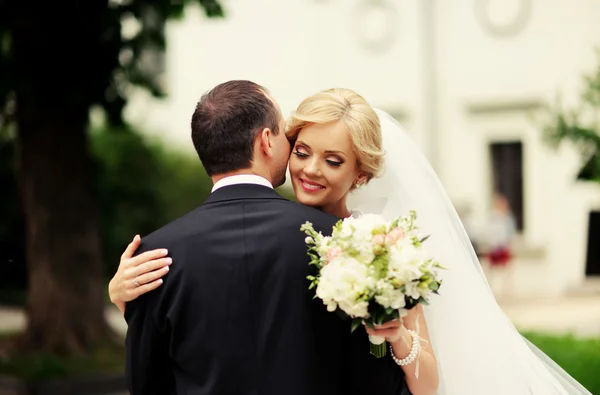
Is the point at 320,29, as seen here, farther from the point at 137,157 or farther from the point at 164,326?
the point at 164,326

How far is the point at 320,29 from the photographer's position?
893 inches

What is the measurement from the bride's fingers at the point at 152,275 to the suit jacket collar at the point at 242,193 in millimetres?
247

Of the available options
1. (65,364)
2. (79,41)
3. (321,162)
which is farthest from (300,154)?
(65,364)

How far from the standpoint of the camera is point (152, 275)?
2930 mm

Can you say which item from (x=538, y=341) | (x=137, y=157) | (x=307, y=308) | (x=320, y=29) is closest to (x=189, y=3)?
(x=538, y=341)

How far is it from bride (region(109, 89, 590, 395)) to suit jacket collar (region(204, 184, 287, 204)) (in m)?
0.44

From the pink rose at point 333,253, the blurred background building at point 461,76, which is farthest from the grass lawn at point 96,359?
the blurred background building at point 461,76

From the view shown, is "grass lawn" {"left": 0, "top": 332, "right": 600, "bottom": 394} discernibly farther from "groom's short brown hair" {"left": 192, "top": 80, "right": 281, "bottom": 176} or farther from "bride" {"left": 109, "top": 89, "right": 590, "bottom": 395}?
"groom's short brown hair" {"left": 192, "top": 80, "right": 281, "bottom": 176}

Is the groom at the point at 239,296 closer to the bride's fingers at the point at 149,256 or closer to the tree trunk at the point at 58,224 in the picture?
the bride's fingers at the point at 149,256

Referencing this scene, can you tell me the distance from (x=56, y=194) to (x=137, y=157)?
886 centimetres

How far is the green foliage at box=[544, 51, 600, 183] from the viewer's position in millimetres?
8977

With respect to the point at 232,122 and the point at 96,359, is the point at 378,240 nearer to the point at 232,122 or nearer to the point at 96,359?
the point at 232,122

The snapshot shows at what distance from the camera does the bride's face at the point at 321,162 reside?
3416 millimetres

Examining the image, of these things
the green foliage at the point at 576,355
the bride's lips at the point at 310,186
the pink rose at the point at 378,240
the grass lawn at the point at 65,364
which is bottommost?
the grass lawn at the point at 65,364
